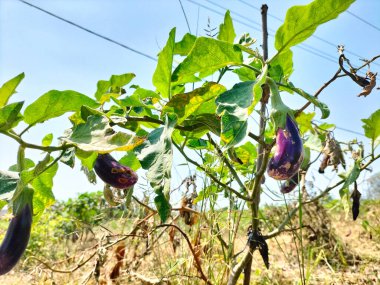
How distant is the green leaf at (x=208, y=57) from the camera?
0.48m

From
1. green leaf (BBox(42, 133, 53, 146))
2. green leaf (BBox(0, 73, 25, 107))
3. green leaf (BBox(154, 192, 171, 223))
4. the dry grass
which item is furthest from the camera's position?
the dry grass

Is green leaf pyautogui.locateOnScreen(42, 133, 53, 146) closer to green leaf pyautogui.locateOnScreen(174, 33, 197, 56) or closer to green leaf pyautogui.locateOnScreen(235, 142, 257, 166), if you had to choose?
green leaf pyautogui.locateOnScreen(174, 33, 197, 56)

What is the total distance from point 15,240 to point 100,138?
17 centimetres

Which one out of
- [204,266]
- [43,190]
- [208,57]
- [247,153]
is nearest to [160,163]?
[208,57]

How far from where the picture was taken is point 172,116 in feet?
1.73

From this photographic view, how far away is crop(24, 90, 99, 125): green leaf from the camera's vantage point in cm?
50

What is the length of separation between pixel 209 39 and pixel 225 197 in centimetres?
60

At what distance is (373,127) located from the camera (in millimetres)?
781

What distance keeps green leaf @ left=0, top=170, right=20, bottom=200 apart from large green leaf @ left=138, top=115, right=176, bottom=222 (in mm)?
171

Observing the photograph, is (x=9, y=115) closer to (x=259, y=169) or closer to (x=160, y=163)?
(x=160, y=163)

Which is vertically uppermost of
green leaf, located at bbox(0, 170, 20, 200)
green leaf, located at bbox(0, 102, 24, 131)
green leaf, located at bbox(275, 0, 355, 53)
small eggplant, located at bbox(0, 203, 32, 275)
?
green leaf, located at bbox(275, 0, 355, 53)

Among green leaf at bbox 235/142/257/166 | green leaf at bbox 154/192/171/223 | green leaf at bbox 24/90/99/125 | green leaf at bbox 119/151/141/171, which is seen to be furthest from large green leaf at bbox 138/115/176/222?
green leaf at bbox 235/142/257/166

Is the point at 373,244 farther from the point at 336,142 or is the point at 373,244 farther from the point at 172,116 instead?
the point at 172,116

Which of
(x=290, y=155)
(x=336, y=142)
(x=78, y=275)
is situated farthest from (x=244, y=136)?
(x=78, y=275)
